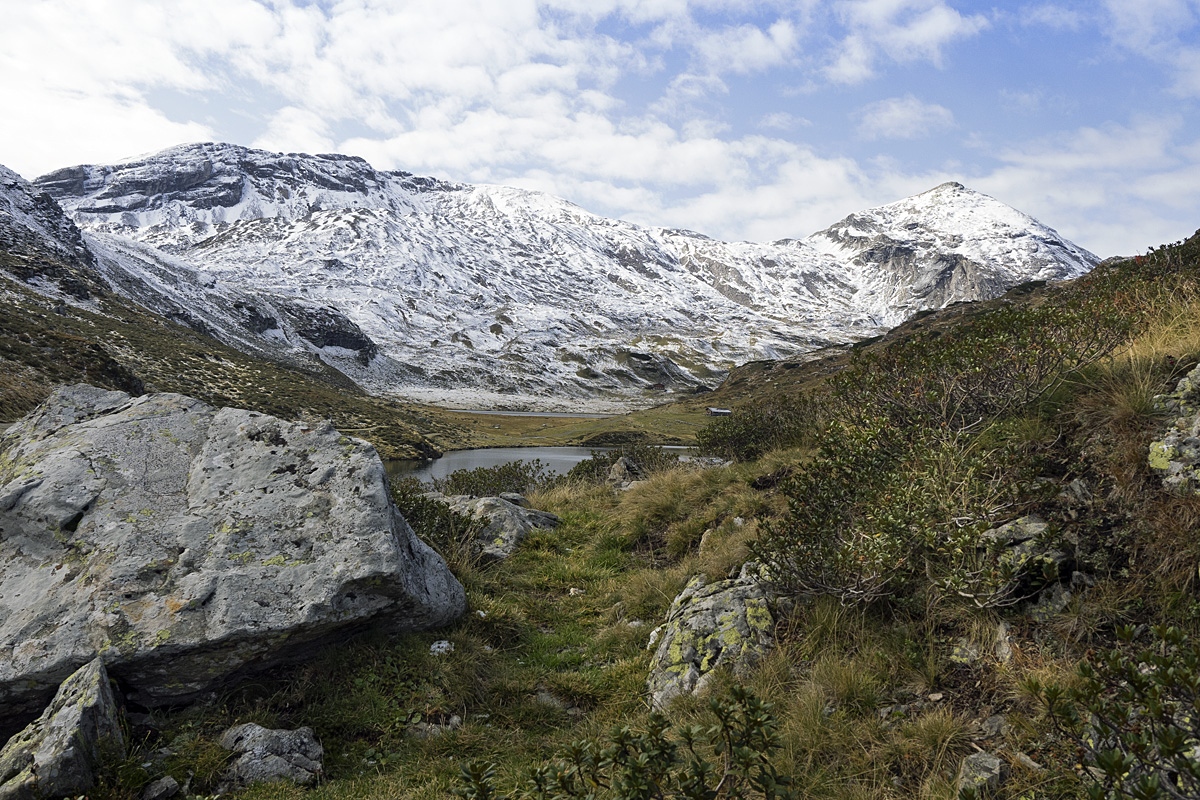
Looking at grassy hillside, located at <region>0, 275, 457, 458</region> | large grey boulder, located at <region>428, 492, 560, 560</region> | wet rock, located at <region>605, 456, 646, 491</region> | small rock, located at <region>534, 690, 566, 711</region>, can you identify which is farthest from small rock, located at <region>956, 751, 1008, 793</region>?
grassy hillside, located at <region>0, 275, 457, 458</region>

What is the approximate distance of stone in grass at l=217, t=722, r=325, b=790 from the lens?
4.58 m

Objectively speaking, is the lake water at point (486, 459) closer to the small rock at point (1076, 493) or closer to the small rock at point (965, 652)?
the small rock at point (1076, 493)

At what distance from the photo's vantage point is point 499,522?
11.2m

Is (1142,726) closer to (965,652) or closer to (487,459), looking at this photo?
(965,652)

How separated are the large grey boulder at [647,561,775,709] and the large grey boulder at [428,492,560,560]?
14.6ft

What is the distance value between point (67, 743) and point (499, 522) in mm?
7331

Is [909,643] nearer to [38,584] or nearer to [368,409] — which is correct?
[38,584]

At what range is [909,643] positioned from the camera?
192 inches

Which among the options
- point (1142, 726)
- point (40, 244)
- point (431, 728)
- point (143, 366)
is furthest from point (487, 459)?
point (40, 244)

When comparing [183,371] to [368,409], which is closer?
[183,371]

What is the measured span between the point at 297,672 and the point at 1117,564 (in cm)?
763

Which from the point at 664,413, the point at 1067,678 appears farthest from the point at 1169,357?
the point at 664,413

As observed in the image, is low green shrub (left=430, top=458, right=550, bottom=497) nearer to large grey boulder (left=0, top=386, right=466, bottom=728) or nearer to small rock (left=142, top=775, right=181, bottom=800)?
large grey boulder (left=0, top=386, right=466, bottom=728)

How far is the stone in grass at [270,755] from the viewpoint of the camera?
4.58 metres
